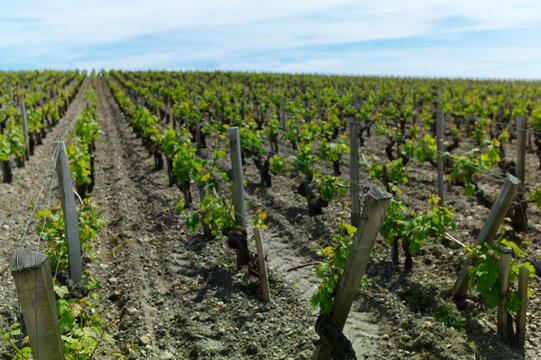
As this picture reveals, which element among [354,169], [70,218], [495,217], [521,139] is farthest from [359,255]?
[521,139]

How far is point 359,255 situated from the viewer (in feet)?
10.9

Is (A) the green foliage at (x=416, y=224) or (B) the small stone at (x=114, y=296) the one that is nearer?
(A) the green foliage at (x=416, y=224)

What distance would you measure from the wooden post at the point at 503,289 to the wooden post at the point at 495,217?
67 cm

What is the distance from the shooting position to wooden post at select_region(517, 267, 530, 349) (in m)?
4.19

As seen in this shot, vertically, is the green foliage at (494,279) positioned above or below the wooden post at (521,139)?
below

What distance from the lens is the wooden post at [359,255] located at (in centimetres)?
313

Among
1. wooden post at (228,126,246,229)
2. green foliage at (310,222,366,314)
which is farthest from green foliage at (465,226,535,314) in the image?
wooden post at (228,126,246,229)

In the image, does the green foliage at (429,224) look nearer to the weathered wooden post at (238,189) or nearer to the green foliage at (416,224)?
the green foliage at (416,224)

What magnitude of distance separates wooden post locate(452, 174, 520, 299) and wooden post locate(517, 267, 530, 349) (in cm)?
72

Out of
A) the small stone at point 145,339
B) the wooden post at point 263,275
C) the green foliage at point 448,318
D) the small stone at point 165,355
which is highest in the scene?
the wooden post at point 263,275

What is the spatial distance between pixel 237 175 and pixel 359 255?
129 inches

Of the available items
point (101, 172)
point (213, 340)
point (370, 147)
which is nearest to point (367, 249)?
point (213, 340)

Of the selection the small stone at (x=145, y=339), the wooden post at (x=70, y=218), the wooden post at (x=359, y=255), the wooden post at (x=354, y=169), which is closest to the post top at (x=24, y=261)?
the wooden post at (x=359, y=255)

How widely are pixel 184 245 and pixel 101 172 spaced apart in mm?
6177
